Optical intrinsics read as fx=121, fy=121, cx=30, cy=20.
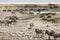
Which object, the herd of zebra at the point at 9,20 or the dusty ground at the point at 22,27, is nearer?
the dusty ground at the point at 22,27

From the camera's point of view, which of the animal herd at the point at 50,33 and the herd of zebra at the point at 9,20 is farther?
the herd of zebra at the point at 9,20

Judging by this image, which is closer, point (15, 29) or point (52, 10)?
point (15, 29)

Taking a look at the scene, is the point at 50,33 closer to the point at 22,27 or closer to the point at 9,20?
the point at 22,27

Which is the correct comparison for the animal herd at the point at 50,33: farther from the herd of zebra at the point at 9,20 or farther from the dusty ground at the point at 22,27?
the herd of zebra at the point at 9,20

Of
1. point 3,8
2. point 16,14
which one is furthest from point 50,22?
point 3,8

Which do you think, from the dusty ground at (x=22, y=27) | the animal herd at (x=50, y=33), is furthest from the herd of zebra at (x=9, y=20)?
the animal herd at (x=50, y=33)

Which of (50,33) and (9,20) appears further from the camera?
(9,20)

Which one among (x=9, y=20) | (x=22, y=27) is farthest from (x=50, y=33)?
(x=9, y=20)

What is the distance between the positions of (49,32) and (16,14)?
1.21 feet

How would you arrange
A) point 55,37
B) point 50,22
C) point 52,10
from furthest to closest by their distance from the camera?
point 52,10 < point 50,22 < point 55,37

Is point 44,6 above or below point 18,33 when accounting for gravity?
above

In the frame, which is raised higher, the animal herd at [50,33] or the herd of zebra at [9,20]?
the herd of zebra at [9,20]

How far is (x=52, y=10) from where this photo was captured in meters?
1.17

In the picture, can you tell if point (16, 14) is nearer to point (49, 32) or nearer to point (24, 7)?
point (24, 7)
